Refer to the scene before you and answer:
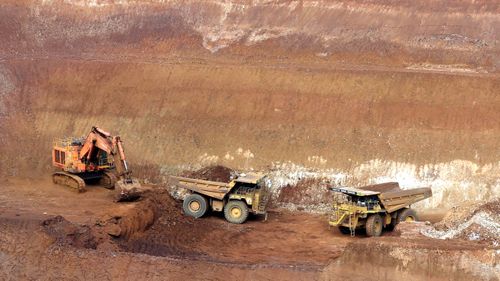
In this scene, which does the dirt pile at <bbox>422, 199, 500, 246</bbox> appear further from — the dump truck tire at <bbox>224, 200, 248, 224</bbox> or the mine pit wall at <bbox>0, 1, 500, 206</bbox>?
the dump truck tire at <bbox>224, 200, 248, 224</bbox>

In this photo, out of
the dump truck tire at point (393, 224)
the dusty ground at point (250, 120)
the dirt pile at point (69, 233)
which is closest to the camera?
the dusty ground at point (250, 120)

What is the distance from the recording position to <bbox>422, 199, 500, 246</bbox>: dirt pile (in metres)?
23.1

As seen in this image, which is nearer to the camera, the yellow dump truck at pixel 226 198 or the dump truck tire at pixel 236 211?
the yellow dump truck at pixel 226 198

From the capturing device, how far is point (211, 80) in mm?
35625

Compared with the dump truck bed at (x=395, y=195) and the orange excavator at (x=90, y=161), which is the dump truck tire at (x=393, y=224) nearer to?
the dump truck bed at (x=395, y=195)

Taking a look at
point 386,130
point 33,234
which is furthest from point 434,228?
point 33,234

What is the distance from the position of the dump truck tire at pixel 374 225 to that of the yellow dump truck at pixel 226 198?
164 inches

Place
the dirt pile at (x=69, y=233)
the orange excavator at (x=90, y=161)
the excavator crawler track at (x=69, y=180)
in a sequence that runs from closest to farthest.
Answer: the dirt pile at (x=69, y=233) → the orange excavator at (x=90, y=161) → the excavator crawler track at (x=69, y=180)

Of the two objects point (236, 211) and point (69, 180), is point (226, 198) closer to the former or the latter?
point (236, 211)

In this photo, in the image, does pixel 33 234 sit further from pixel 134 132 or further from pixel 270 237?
pixel 134 132

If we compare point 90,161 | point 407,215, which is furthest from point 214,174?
point 407,215

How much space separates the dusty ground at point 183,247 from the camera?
21.4 meters

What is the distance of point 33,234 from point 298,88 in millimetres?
15426

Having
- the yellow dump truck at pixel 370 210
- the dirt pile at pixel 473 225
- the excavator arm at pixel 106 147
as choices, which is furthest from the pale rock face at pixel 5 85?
the dirt pile at pixel 473 225
